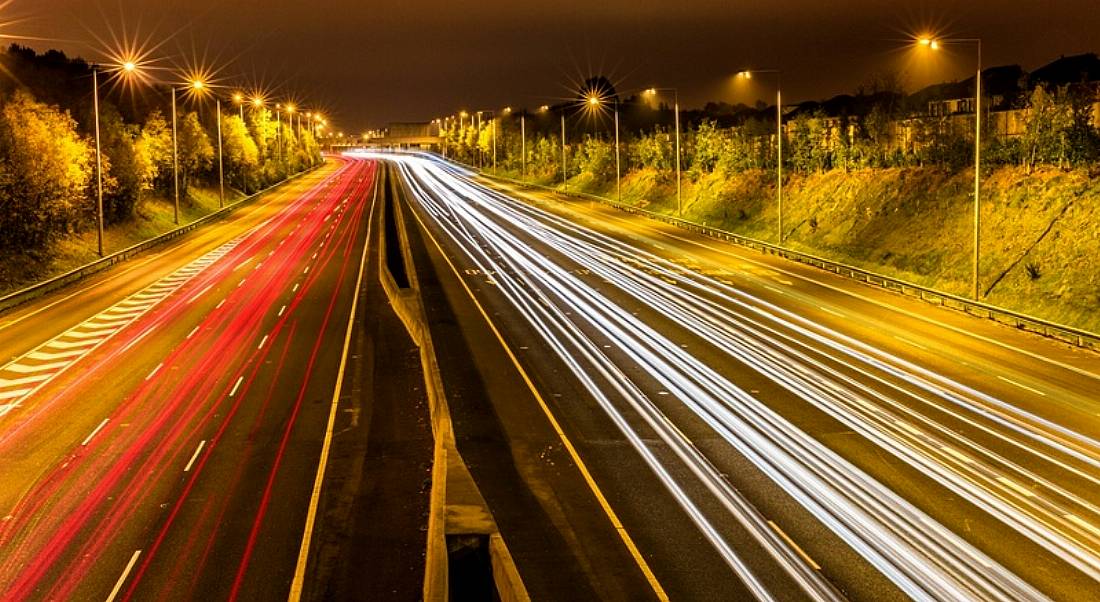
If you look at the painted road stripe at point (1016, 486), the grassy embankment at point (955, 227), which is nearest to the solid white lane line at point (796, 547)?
the painted road stripe at point (1016, 486)

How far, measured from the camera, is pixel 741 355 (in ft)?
91.2

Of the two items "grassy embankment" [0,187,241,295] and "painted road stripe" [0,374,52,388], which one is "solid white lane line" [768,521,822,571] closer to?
"painted road stripe" [0,374,52,388]

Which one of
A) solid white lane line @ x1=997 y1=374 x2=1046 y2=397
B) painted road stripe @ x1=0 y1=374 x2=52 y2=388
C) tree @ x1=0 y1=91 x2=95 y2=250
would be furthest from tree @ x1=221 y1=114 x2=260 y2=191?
solid white lane line @ x1=997 y1=374 x2=1046 y2=397

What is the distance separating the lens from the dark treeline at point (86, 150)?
46.8 metres

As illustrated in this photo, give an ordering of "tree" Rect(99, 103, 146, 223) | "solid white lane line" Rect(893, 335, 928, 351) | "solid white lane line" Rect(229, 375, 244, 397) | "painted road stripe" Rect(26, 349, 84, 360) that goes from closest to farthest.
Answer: "solid white lane line" Rect(229, 375, 244, 397)
"solid white lane line" Rect(893, 335, 928, 351)
"painted road stripe" Rect(26, 349, 84, 360)
"tree" Rect(99, 103, 146, 223)

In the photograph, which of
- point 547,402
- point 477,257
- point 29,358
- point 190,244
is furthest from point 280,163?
point 547,402

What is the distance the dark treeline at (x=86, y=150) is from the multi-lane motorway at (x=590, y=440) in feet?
28.8

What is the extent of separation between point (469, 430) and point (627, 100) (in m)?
179

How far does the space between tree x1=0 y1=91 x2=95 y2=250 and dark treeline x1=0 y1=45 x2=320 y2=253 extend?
5 cm

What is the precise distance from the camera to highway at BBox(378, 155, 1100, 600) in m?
13.4

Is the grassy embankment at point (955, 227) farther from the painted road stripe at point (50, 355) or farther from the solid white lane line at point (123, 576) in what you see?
the painted road stripe at point (50, 355)

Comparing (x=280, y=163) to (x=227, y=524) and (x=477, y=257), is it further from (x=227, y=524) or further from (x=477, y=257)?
(x=227, y=524)

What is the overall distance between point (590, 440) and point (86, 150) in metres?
42.4

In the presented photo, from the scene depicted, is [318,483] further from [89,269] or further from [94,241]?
[94,241]
